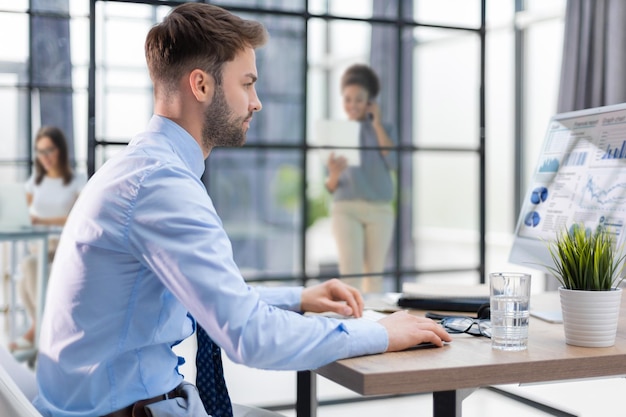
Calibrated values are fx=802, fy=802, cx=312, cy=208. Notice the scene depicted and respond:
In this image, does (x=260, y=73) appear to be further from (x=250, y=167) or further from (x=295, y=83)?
(x=250, y=167)

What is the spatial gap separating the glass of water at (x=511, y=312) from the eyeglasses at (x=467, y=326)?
11cm

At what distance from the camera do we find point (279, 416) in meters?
1.67

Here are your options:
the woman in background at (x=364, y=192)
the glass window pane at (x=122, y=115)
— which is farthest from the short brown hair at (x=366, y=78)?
the glass window pane at (x=122, y=115)

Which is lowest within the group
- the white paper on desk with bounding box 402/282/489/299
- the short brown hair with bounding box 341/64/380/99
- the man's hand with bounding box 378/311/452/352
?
the white paper on desk with bounding box 402/282/489/299

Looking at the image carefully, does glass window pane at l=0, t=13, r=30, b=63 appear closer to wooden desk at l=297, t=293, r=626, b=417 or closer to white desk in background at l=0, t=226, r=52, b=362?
white desk in background at l=0, t=226, r=52, b=362

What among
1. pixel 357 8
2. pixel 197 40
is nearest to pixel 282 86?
pixel 357 8

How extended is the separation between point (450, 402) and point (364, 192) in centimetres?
240

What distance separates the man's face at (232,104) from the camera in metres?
1.48

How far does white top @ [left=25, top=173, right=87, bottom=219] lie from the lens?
183 inches

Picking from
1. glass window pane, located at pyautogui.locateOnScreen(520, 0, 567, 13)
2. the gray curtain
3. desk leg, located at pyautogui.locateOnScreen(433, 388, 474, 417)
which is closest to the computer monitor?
desk leg, located at pyautogui.locateOnScreen(433, 388, 474, 417)

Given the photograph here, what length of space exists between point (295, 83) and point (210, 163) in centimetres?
52

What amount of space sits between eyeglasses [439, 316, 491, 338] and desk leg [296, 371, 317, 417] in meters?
0.35

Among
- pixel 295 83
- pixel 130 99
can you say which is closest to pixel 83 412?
pixel 295 83

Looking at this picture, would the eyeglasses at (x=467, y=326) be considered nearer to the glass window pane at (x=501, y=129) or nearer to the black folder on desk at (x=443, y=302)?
the black folder on desk at (x=443, y=302)
